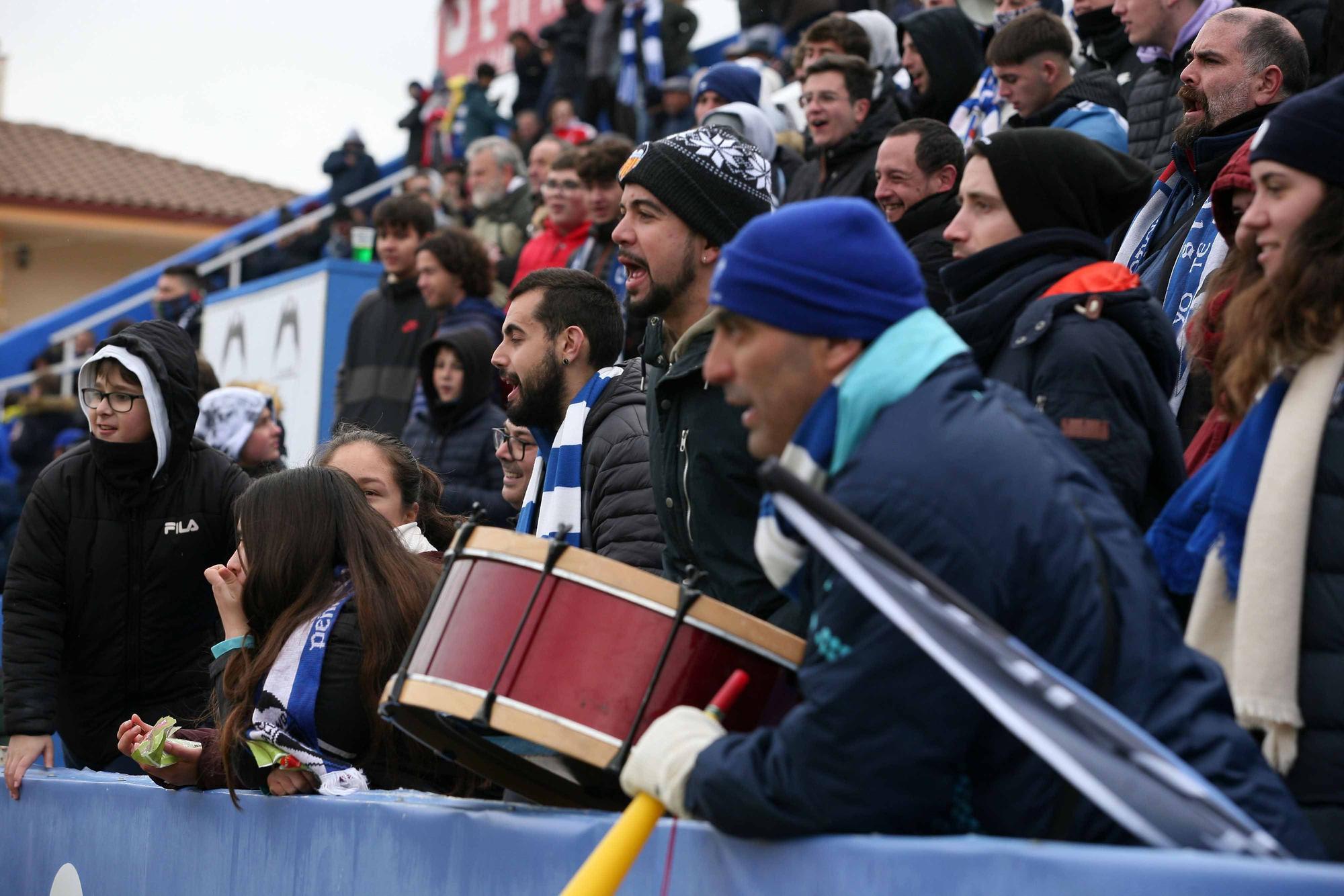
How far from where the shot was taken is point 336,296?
12414 mm

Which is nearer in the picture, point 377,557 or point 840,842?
point 840,842

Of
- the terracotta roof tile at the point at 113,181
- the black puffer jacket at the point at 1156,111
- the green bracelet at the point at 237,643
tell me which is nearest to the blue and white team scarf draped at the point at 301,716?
the green bracelet at the point at 237,643

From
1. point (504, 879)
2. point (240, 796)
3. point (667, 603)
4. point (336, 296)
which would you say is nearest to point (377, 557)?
point (240, 796)

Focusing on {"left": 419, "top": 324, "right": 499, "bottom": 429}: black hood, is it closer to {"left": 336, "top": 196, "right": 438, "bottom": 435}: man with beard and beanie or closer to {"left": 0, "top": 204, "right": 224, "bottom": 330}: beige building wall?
{"left": 336, "top": 196, "right": 438, "bottom": 435}: man with beard and beanie

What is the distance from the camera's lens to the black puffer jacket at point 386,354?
9289 millimetres

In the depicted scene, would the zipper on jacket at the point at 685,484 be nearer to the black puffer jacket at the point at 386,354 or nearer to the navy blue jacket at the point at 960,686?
the navy blue jacket at the point at 960,686

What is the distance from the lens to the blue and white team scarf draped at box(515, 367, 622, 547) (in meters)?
4.68

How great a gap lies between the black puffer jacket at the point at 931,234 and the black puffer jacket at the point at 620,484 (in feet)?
4.49

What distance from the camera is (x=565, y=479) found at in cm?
470

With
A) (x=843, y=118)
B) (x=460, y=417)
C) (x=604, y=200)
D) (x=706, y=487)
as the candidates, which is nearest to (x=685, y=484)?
(x=706, y=487)

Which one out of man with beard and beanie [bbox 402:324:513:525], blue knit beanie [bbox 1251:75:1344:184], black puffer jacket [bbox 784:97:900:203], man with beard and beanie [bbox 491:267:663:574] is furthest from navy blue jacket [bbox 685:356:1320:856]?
black puffer jacket [bbox 784:97:900:203]

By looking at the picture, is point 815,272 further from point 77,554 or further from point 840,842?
point 77,554

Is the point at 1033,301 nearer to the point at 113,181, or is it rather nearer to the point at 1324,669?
the point at 1324,669

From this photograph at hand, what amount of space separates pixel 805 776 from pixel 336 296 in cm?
1046
